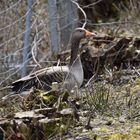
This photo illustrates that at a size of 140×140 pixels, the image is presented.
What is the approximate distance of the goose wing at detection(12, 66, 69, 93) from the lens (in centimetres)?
689

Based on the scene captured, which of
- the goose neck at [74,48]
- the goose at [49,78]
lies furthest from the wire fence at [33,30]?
the goose at [49,78]

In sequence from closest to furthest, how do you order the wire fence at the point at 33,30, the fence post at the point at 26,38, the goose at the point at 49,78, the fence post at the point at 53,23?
the goose at the point at 49,78
the fence post at the point at 26,38
the fence post at the point at 53,23
the wire fence at the point at 33,30

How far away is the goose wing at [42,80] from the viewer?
22.6 feet

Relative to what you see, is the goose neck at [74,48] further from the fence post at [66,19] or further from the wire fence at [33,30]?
the fence post at [66,19]

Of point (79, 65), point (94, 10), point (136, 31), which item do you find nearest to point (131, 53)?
point (79, 65)

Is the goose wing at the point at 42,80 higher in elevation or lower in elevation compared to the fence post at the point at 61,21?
lower

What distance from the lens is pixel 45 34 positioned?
882 centimetres

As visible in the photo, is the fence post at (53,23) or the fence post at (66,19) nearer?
the fence post at (53,23)

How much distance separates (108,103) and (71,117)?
73 cm

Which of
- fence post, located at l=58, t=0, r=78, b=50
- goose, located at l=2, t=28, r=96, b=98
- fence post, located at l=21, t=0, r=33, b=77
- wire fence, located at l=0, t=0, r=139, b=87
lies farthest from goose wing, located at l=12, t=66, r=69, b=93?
fence post, located at l=58, t=0, r=78, b=50

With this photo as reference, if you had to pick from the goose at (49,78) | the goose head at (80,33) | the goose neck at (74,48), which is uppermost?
the goose head at (80,33)

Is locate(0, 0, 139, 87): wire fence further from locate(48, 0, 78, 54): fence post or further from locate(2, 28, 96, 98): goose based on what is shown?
locate(2, 28, 96, 98): goose

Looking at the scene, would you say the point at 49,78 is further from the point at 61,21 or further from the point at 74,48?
the point at 61,21

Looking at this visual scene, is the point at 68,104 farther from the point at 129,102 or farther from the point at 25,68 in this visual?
the point at 25,68
